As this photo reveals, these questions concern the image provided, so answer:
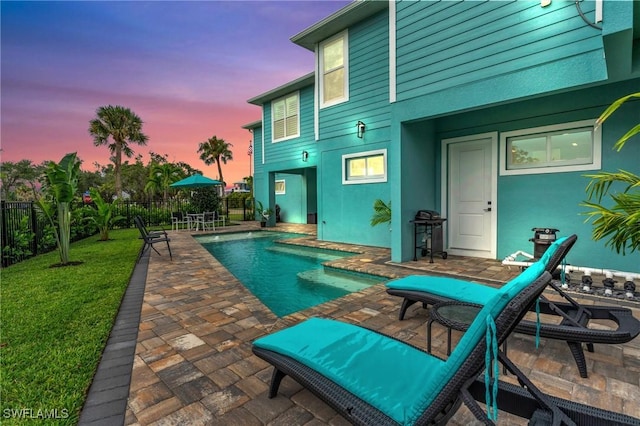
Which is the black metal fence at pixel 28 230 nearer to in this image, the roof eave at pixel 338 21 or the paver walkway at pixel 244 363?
the paver walkway at pixel 244 363

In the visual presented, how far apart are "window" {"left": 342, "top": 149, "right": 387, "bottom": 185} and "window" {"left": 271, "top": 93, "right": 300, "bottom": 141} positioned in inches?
196

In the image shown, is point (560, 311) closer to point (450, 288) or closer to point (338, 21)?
point (450, 288)

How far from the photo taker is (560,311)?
262 centimetres

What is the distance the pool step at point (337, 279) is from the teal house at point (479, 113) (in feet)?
3.76

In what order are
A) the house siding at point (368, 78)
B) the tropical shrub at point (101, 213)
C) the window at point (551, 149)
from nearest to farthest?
the window at point (551, 149)
the house siding at point (368, 78)
the tropical shrub at point (101, 213)

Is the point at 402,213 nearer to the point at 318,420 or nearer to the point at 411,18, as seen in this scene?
the point at 411,18

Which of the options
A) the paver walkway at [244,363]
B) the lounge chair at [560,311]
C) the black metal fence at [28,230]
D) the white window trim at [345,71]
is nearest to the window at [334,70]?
the white window trim at [345,71]

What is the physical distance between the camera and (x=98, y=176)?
41031 millimetres

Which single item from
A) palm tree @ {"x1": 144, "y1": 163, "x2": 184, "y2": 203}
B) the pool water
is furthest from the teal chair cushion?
palm tree @ {"x1": 144, "y1": 163, "x2": 184, "y2": 203}

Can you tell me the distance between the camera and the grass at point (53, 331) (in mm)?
2125

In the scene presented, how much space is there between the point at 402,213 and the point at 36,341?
5.86 meters

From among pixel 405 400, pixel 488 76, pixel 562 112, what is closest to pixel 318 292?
pixel 405 400

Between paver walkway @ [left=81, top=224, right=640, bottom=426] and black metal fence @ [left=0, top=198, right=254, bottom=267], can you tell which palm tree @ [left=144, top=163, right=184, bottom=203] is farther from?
paver walkway @ [left=81, top=224, right=640, bottom=426]

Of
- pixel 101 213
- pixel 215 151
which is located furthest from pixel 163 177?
pixel 101 213
